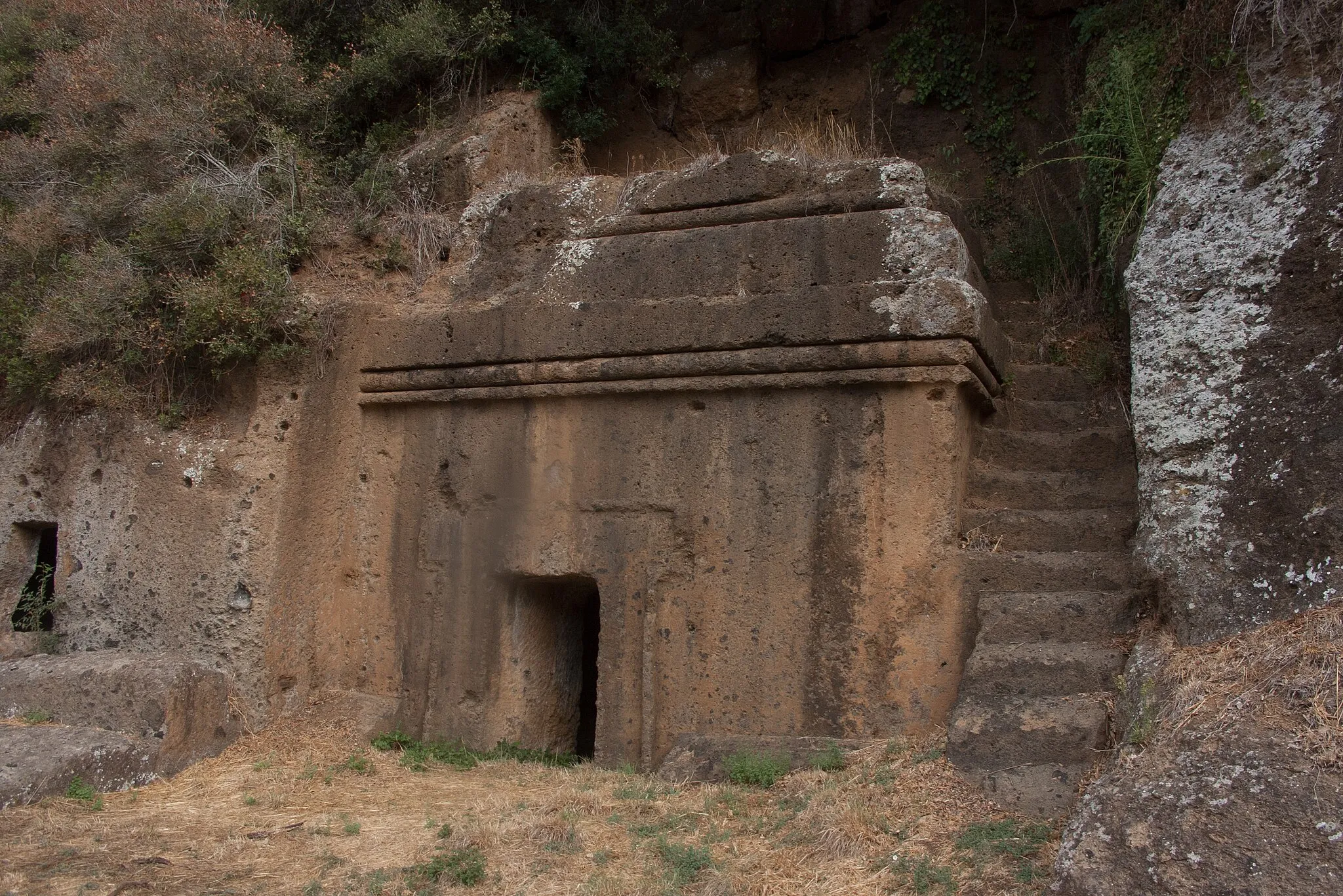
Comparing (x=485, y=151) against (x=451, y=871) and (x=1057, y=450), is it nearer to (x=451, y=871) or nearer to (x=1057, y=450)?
(x=1057, y=450)

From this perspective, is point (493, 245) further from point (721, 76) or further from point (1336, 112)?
point (1336, 112)

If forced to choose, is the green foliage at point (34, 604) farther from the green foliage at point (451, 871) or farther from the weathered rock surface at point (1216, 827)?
the weathered rock surface at point (1216, 827)

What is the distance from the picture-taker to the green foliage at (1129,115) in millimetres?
5602

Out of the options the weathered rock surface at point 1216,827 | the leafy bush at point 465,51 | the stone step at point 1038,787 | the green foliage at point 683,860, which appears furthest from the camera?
the leafy bush at point 465,51

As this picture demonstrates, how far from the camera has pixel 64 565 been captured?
673 centimetres

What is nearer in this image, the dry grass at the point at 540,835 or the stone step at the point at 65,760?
the dry grass at the point at 540,835

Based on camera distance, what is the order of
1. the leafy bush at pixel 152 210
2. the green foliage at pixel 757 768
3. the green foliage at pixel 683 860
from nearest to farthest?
the green foliage at pixel 683 860, the green foliage at pixel 757 768, the leafy bush at pixel 152 210

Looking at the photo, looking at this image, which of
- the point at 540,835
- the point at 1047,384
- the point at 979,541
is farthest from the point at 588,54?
the point at 540,835

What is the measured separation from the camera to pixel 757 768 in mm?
5133

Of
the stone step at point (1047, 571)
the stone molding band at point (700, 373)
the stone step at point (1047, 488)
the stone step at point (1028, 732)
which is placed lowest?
the stone step at point (1028, 732)

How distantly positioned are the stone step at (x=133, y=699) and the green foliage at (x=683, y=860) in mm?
2908

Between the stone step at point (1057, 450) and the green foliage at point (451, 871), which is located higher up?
the stone step at point (1057, 450)

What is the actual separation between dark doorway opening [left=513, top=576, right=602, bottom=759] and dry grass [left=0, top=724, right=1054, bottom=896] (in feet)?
2.54

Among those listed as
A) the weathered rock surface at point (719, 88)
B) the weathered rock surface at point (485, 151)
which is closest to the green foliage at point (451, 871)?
the weathered rock surface at point (485, 151)
